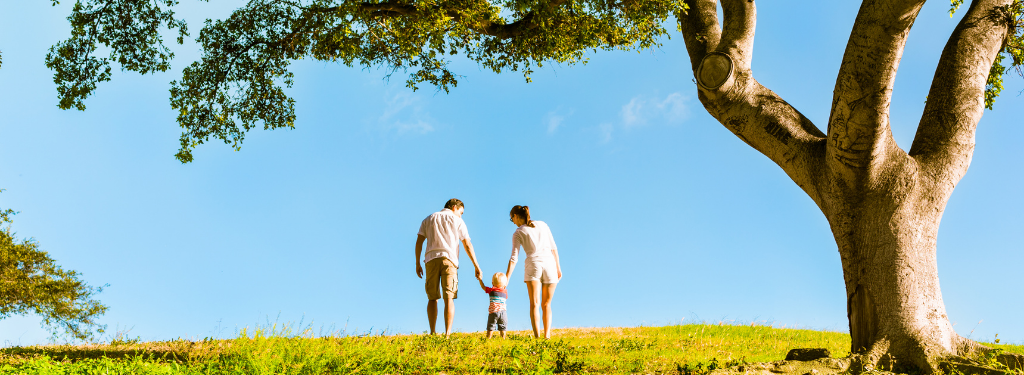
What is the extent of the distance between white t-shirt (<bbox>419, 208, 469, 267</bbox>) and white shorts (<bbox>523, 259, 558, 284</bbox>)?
3.82 ft

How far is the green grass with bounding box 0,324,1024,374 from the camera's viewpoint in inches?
248

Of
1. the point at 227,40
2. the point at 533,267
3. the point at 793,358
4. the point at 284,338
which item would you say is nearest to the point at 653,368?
the point at 793,358

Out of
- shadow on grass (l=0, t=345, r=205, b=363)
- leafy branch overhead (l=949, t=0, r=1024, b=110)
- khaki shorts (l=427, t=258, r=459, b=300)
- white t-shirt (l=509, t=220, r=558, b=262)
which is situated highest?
leafy branch overhead (l=949, t=0, r=1024, b=110)

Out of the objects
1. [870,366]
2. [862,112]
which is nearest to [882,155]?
[862,112]

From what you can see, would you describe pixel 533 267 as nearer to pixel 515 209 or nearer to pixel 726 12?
pixel 515 209

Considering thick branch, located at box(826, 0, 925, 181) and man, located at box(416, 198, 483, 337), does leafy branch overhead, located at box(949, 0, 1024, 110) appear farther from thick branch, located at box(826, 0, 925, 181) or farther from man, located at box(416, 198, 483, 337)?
man, located at box(416, 198, 483, 337)

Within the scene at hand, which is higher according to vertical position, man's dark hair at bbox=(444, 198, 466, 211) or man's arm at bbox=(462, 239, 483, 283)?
man's dark hair at bbox=(444, 198, 466, 211)

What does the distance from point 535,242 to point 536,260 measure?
0.30 m

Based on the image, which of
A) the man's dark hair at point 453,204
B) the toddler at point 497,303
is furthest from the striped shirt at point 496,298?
the man's dark hair at point 453,204

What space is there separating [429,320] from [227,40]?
315 inches

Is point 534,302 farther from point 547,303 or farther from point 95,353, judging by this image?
point 95,353

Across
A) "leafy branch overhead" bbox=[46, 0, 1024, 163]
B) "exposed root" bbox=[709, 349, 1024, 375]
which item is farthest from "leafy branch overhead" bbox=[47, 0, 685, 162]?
"exposed root" bbox=[709, 349, 1024, 375]

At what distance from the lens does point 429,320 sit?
982cm

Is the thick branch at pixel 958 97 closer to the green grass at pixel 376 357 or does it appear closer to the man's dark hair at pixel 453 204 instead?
the green grass at pixel 376 357
